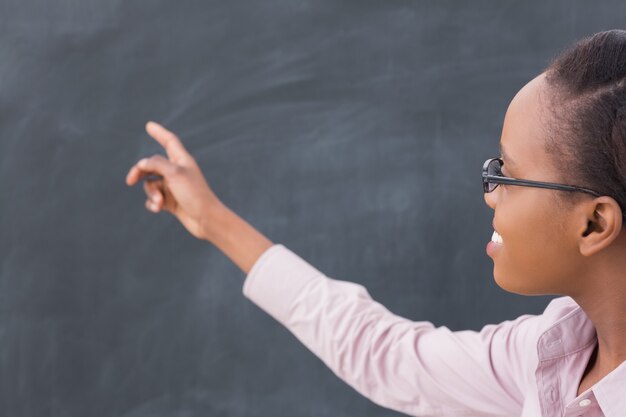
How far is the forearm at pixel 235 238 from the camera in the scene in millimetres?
983

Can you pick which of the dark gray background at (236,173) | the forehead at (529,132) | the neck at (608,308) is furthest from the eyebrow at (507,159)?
the dark gray background at (236,173)

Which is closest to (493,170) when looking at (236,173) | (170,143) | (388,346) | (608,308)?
(608,308)

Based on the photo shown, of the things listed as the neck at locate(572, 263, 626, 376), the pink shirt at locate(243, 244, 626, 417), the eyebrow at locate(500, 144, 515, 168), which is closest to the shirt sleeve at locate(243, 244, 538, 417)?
the pink shirt at locate(243, 244, 626, 417)

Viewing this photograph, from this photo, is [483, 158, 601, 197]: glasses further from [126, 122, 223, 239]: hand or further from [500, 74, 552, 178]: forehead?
[126, 122, 223, 239]: hand

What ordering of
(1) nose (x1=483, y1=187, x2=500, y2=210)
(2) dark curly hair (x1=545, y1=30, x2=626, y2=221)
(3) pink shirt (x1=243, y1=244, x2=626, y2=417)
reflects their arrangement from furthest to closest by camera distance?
(3) pink shirt (x1=243, y1=244, x2=626, y2=417), (1) nose (x1=483, y1=187, x2=500, y2=210), (2) dark curly hair (x1=545, y1=30, x2=626, y2=221)

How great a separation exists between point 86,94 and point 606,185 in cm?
75

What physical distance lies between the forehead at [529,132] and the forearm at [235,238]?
0.31 metres

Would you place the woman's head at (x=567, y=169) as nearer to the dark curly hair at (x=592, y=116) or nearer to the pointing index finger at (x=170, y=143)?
the dark curly hair at (x=592, y=116)

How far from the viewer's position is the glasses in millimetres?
729

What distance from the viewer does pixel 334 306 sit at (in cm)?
96

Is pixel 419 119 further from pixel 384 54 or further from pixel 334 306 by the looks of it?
pixel 334 306

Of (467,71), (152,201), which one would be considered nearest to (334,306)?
(152,201)

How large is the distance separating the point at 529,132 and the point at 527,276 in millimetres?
121

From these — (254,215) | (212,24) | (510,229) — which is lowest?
(510,229)
